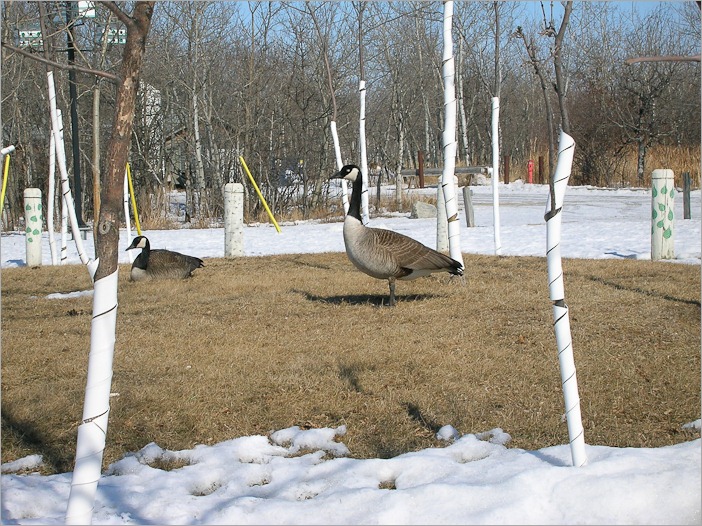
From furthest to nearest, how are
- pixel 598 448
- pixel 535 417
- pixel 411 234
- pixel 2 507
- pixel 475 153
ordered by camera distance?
1. pixel 475 153
2. pixel 411 234
3. pixel 535 417
4. pixel 598 448
5. pixel 2 507

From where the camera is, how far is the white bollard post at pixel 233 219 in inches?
464

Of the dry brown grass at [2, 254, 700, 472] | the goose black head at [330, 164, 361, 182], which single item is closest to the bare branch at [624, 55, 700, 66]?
the dry brown grass at [2, 254, 700, 472]

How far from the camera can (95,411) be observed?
2691 mm

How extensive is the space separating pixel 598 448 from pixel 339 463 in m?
1.24

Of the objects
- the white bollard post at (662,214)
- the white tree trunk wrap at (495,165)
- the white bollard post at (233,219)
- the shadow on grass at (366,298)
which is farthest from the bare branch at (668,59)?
the white bollard post at (233,219)

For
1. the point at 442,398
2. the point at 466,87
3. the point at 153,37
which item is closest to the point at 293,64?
the point at 153,37

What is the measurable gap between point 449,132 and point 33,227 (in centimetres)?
723

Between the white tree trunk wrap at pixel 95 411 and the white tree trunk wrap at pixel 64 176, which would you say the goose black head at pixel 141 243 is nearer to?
the white tree trunk wrap at pixel 64 176

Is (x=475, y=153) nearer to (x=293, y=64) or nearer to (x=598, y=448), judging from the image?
(x=293, y=64)

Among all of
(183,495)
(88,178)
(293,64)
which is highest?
(293,64)

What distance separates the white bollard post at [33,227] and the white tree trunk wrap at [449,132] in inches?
274

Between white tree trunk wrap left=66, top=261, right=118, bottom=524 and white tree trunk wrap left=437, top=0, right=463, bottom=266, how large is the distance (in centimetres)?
540

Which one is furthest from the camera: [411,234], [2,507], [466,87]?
[466,87]

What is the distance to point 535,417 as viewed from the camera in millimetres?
4281
